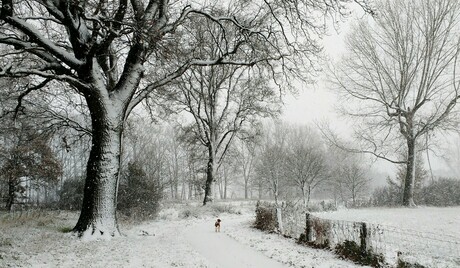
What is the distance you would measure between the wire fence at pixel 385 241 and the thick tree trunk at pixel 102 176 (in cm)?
640

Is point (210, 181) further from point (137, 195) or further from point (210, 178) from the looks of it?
point (137, 195)

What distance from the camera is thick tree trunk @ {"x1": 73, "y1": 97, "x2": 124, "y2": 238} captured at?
10.1 meters

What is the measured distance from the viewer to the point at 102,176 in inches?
405

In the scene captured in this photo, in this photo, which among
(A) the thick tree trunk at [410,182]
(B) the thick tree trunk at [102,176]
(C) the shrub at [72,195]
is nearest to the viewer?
(B) the thick tree trunk at [102,176]

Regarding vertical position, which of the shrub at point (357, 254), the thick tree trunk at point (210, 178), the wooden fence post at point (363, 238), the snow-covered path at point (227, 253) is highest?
the thick tree trunk at point (210, 178)

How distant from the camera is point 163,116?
Result: 76.3 ft

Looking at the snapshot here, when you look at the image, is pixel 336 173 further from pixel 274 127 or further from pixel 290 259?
pixel 290 259

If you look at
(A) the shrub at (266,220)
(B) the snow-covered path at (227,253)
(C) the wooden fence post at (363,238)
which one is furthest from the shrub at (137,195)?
(C) the wooden fence post at (363,238)

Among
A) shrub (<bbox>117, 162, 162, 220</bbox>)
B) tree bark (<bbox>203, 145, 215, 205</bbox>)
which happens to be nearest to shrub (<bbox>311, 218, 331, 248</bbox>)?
shrub (<bbox>117, 162, 162, 220</bbox>)

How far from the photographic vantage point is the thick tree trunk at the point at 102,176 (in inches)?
397

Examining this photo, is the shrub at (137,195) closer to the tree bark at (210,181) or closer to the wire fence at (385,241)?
the tree bark at (210,181)

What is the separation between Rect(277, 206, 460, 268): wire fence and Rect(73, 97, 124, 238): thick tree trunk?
6402mm

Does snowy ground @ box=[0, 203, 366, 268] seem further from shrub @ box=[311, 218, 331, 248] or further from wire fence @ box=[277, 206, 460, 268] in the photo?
wire fence @ box=[277, 206, 460, 268]

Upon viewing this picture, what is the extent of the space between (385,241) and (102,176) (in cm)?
894
